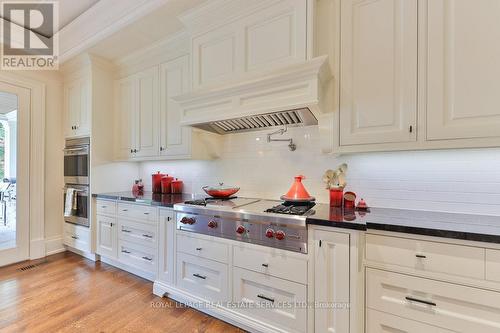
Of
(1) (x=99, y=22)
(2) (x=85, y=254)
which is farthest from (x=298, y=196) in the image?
(2) (x=85, y=254)

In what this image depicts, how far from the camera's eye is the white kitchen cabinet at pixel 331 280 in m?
1.36

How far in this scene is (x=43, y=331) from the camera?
1.72 meters

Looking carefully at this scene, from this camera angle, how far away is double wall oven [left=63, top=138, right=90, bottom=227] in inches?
118

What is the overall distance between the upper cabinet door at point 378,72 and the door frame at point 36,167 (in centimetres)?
378

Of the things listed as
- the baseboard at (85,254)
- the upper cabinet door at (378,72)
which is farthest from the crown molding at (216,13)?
the baseboard at (85,254)

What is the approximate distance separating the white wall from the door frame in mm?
2403

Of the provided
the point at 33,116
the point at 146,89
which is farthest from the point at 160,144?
the point at 33,116

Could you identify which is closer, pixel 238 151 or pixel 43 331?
pixel 43 331

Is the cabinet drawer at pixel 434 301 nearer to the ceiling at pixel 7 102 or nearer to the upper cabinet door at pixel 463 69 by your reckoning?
the upper cabinet door at pixel 463 69

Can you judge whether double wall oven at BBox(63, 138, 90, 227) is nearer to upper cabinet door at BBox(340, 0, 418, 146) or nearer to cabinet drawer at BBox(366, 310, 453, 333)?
upper cabinet door at BBox(340, 0, 418, 146)

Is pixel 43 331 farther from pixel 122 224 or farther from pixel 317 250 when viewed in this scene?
pixel 317 250

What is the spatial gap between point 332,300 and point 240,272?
0.64m

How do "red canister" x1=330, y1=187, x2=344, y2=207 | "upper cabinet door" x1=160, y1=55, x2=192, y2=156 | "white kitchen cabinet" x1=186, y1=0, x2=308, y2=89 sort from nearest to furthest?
"white kitchen cabinet" x1=186, y1=0, x2=308, y2=89 → "red canister" x1=330, y1=187, x2=344, y2=207 → "upper cabinet door" x1=160, y1=55, x2=192, y2=156

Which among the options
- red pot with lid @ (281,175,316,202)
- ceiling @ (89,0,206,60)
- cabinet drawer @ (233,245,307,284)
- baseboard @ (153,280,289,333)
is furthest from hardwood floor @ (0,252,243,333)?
ceiling @ (89,0,206,60)
